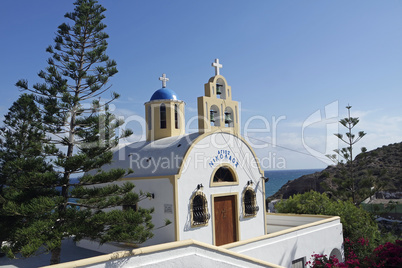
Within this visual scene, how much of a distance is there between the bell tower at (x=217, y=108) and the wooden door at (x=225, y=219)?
8.58 ft

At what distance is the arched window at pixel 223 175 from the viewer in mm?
12548

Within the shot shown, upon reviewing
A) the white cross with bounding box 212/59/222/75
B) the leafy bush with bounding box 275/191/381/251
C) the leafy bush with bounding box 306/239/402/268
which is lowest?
the leafy bush with bounding box 306/239/402/268

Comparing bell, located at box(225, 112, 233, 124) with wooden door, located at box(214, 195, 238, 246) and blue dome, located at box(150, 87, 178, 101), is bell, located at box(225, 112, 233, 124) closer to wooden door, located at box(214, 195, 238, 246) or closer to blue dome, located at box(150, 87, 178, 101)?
blue dome, located at box(150, 87, 178, 101)

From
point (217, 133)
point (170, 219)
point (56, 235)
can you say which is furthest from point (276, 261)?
point (56, 235)

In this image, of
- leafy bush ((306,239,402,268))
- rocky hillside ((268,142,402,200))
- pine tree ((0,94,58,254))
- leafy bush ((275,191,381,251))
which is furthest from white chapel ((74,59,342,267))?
rocky hillside ((268,142,402,200))

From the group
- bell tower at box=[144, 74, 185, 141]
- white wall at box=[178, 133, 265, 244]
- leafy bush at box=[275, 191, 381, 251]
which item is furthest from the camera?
leafy bush at box=[275, 191, 381, 251]

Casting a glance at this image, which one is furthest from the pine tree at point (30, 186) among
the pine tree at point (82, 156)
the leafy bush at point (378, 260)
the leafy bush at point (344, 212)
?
the leafy bush at point (344, 212)

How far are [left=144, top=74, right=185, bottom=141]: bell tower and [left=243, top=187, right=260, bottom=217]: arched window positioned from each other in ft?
12.6

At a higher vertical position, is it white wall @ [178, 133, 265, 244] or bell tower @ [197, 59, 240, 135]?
bell tower @ [197, 59, 240, 135]

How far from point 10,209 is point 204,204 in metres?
6.21

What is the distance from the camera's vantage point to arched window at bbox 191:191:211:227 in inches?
451

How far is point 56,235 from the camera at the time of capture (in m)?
7.79

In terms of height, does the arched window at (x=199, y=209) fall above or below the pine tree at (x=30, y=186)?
below

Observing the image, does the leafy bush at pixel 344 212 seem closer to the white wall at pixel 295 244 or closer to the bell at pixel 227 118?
the white wall at pixel 295 244
